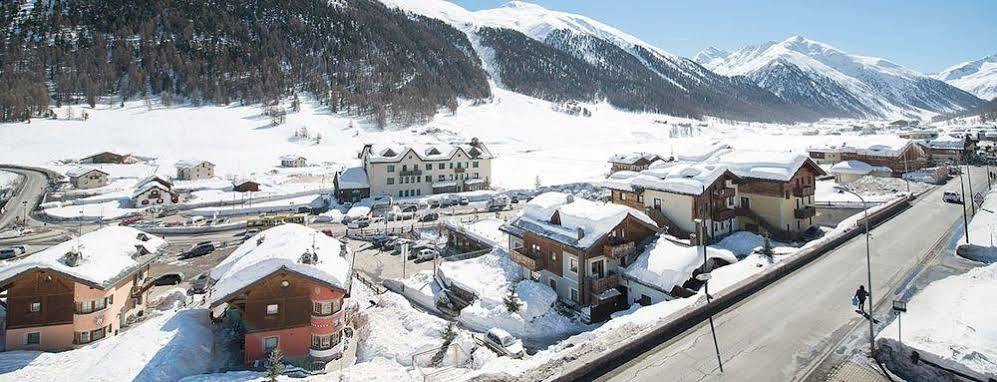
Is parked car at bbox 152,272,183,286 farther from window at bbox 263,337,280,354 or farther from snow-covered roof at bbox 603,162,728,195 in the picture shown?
snow-covered roof at bbox 603,162,728,195

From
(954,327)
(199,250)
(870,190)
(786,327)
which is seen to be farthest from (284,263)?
(870,190)

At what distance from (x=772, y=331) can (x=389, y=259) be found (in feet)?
98.8

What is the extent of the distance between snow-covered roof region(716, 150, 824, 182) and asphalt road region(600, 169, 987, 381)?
798 cm

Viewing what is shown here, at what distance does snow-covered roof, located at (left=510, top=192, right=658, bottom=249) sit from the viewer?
26422mm

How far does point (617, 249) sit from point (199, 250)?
36296mm

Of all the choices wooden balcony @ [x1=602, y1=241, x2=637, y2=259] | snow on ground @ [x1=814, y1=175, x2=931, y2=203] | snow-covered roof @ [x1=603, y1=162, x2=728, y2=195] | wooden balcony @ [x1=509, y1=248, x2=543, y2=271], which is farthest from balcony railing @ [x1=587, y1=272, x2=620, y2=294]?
snow on ground @ [x1=814, y1=175, x2=931, y2=203]

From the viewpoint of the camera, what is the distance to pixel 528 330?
24.8m

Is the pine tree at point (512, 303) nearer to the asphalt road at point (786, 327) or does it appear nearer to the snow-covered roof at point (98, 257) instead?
the asphalt road at point (786, 327)

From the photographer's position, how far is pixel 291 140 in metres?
118

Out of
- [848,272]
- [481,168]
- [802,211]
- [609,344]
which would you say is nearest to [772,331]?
[609,344]

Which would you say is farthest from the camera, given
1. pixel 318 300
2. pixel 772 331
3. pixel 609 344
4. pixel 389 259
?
pixel 389 259

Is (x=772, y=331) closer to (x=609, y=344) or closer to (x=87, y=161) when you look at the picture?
(x=609, y=344)

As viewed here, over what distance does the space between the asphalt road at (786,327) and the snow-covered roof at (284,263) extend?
14.0 meters

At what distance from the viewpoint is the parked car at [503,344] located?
69.3 ft
